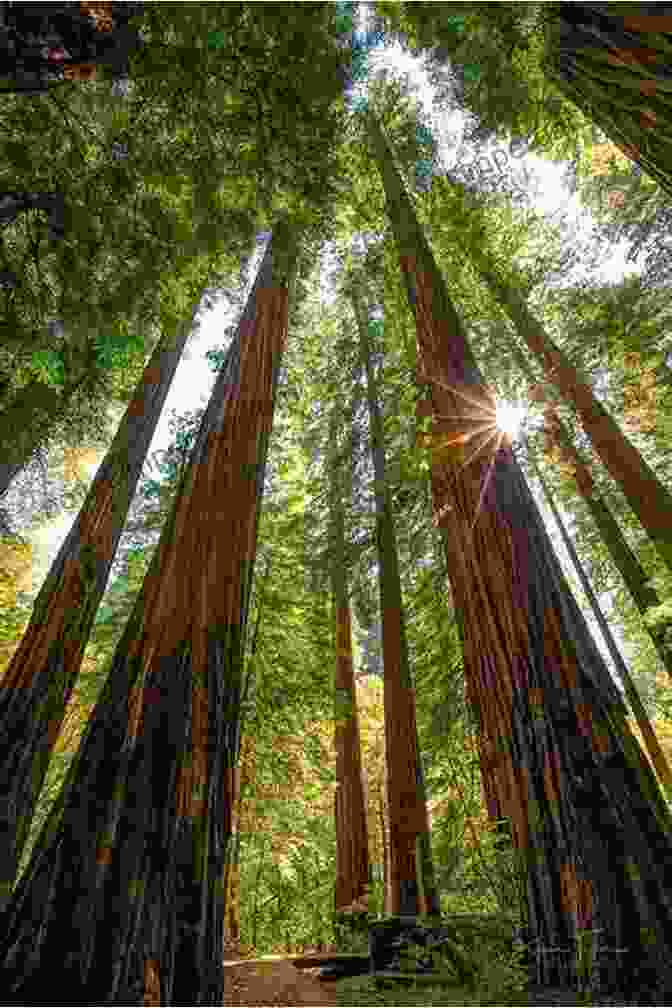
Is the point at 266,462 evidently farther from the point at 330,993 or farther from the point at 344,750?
the point at 344,750

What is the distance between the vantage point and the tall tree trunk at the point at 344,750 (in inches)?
252

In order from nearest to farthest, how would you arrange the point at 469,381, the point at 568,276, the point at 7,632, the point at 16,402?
the point at 469,381, the point at 16,402, the point at 568,276, the point at 7,632

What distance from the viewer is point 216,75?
2572 mm

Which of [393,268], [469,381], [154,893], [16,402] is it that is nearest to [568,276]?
[393,268]

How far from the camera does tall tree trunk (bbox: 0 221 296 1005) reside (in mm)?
1680

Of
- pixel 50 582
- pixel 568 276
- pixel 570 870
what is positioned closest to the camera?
pixel 570 870

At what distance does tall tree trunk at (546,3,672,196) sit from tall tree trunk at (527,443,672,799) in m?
6.05

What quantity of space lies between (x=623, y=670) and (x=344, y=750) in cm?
687

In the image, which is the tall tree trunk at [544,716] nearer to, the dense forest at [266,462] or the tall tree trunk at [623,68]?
the dense forest at [266,462]

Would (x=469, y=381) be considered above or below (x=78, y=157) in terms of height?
below

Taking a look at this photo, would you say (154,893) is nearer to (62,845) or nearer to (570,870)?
(62,845)

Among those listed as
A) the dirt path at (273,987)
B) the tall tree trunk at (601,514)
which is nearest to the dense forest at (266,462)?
the dirt path at (273,987)

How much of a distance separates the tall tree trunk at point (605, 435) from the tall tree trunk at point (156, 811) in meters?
4.62

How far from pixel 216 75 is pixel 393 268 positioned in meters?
3.42
